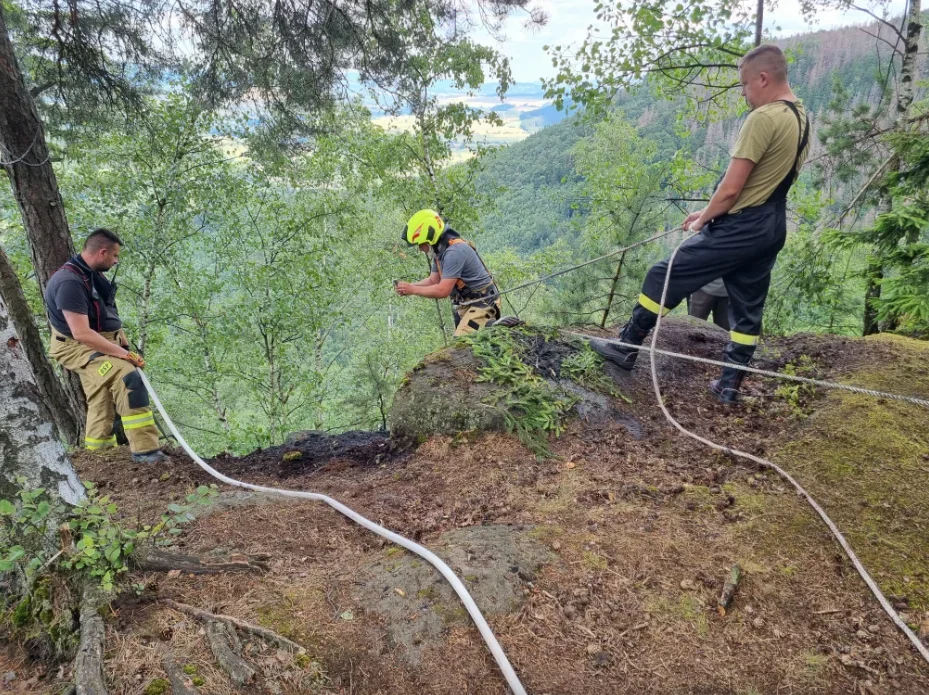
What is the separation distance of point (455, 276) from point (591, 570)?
3664mm

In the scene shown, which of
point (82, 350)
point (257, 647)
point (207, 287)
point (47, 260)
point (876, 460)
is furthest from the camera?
point (207, 287)

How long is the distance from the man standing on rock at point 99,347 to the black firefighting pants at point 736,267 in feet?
15.1

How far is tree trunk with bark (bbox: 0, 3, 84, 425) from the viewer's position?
4.62 metres

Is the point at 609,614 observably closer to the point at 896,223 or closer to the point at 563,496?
the point at 563,496

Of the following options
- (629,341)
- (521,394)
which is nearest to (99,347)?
(521,394)

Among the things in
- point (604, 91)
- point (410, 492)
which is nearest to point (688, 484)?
point (410, 492)

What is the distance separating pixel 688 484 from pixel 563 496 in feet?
2.61

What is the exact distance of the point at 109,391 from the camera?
4477 mm

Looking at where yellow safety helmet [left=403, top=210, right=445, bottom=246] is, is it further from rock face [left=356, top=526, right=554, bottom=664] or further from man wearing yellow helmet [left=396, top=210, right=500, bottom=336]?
rock face [left=356, top=526, right=554, bottom=664]

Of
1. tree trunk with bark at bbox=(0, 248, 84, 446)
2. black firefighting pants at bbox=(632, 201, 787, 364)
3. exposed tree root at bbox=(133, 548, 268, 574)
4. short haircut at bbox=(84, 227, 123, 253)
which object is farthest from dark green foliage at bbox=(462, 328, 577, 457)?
tree trunk with bark at bbox=(0, 248, 84, 446)

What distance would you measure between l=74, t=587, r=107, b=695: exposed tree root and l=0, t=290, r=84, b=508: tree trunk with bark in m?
0.44

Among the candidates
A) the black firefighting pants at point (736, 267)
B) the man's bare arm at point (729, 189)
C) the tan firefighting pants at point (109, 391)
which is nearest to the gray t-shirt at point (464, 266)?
the black firefighting pants at point (736, 267)

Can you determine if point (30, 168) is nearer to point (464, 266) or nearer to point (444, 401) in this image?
point (464, 266)

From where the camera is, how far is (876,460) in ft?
9.53
